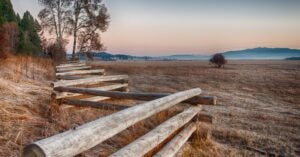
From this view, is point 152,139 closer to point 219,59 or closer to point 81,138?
point 81,138

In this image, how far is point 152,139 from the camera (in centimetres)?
375

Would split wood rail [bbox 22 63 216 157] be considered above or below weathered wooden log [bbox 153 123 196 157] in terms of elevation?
above

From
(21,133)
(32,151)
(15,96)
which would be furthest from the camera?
(15,96)

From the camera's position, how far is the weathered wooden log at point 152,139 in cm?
299

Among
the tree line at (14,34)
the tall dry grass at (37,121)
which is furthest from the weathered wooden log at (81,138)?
the tree line at (14,34)

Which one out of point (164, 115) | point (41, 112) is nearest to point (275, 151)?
point (164, 115)

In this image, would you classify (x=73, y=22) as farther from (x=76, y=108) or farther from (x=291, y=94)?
(x=76, y=108)

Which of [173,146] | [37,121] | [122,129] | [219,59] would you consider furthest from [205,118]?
[219,59]

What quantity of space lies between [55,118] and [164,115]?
2.70 metres

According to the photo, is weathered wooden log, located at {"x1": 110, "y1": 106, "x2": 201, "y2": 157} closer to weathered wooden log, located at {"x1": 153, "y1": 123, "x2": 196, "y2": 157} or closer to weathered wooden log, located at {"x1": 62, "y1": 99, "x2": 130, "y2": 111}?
weathered wooden log, located at {"x1": 153, "y1": 123, "x2": 196, "y2": 157}

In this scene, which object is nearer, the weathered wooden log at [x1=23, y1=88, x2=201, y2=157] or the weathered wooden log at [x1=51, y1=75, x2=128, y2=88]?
the weathered wooden log at [x1=23, y1=88, x2=201, y2=157]

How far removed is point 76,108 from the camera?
750 centimetres

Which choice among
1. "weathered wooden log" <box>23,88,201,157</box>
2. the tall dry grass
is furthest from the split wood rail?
the tall dry grass

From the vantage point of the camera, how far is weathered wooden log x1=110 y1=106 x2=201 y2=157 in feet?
9.80
